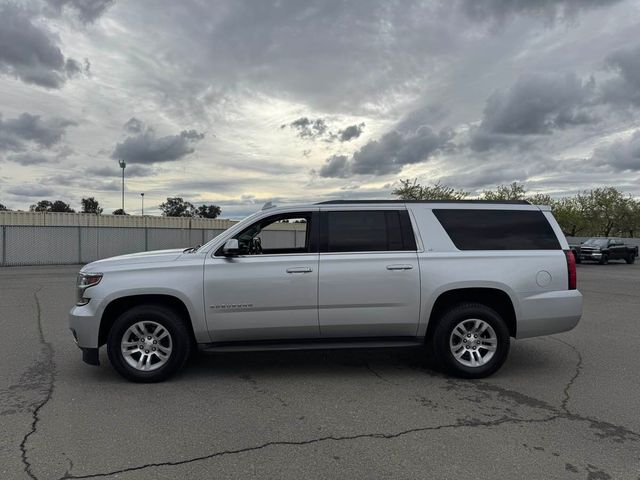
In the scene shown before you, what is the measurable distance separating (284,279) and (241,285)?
1.46ft

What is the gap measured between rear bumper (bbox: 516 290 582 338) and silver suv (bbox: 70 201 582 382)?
11 millimetres

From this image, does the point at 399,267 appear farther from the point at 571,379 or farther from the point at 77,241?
the point at 77,241

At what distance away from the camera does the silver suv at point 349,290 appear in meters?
5.09

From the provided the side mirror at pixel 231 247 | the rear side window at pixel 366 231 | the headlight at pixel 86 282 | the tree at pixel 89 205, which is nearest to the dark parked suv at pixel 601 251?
the rear side window at pixel 366 231

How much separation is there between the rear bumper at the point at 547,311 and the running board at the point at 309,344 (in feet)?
3.84

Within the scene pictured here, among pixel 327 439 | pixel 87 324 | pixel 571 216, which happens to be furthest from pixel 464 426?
pixel 571 216

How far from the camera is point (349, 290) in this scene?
5.16 meters

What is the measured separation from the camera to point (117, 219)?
37188 millimetres

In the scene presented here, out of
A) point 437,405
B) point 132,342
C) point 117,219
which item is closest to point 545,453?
point 437,405

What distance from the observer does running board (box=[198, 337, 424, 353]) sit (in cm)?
515

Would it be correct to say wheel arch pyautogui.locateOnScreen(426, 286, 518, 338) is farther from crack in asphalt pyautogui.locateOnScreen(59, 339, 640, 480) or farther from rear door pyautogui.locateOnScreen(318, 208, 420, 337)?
crack in asphalt pyautogui.locateOnScreen(59, 339, 640, 480)

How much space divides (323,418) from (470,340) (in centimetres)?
200

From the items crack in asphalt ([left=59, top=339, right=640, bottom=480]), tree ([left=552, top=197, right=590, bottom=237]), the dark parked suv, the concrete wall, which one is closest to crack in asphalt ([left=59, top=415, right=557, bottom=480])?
crack in asphalt ([left=59, top=339, right=640, bottom=480])

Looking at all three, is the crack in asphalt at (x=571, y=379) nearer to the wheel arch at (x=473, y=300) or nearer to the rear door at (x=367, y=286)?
the wheel arch at (x=473, y=300)
